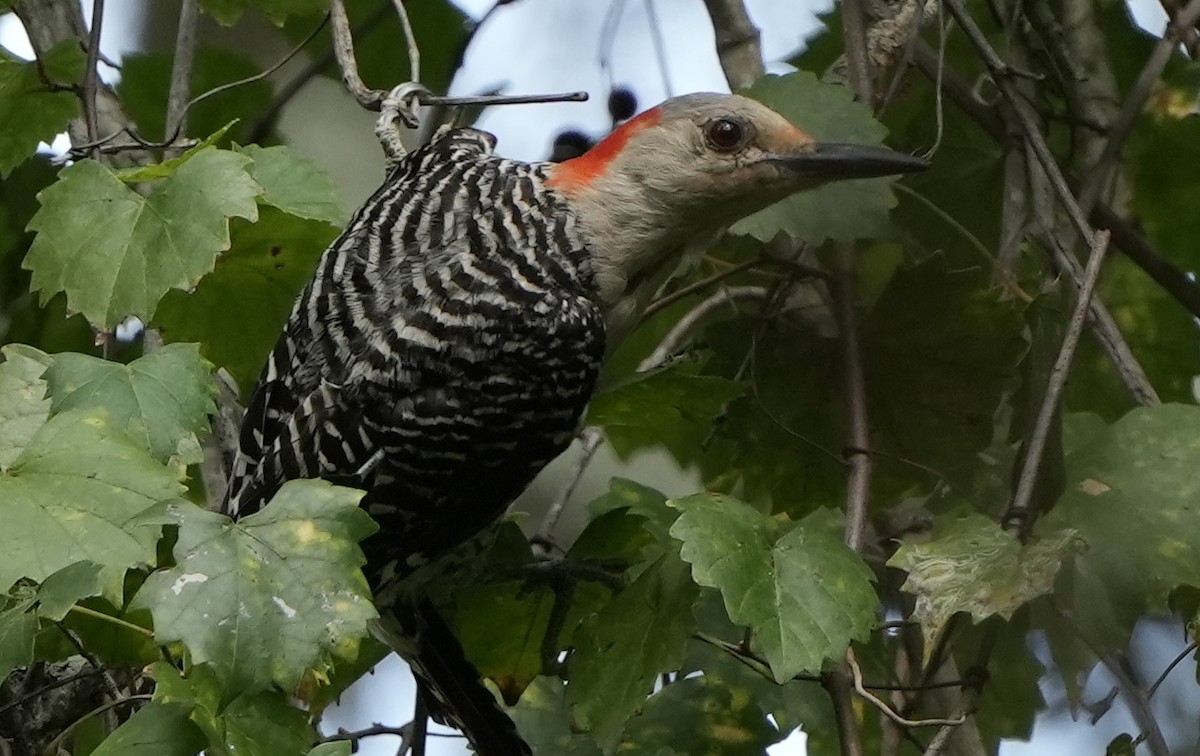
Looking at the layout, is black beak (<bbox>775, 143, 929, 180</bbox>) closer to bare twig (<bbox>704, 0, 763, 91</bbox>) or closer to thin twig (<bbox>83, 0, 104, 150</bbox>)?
bare twig (<bbox>704, 0, 763, 91</bbox>)

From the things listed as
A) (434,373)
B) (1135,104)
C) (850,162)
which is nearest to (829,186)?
(850,162)

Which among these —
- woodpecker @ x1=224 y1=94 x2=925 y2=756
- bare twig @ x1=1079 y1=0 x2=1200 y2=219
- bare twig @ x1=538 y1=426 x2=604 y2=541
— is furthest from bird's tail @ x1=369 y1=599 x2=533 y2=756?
bare twig @ x1=1079 y1=0 x2=1200 y2=219

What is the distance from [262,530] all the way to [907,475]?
0.77m

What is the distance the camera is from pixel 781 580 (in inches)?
43.1

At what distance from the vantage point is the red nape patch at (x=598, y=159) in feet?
Result: 5.14

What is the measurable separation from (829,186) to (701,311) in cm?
33

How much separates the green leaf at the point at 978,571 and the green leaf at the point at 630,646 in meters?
0.20

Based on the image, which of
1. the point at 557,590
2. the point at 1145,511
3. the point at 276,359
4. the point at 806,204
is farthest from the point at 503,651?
the point at 1145,511

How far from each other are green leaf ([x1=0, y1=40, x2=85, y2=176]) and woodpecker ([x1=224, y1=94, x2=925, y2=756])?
39 centimetres

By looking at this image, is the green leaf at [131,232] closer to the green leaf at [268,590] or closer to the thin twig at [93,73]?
the thin twig at [93,73]

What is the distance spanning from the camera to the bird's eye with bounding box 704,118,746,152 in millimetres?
1462

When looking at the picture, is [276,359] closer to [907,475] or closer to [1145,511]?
[907,475]

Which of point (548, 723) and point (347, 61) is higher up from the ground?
point (347, 61)

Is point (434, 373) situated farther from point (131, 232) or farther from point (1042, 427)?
point (1042, 427)
